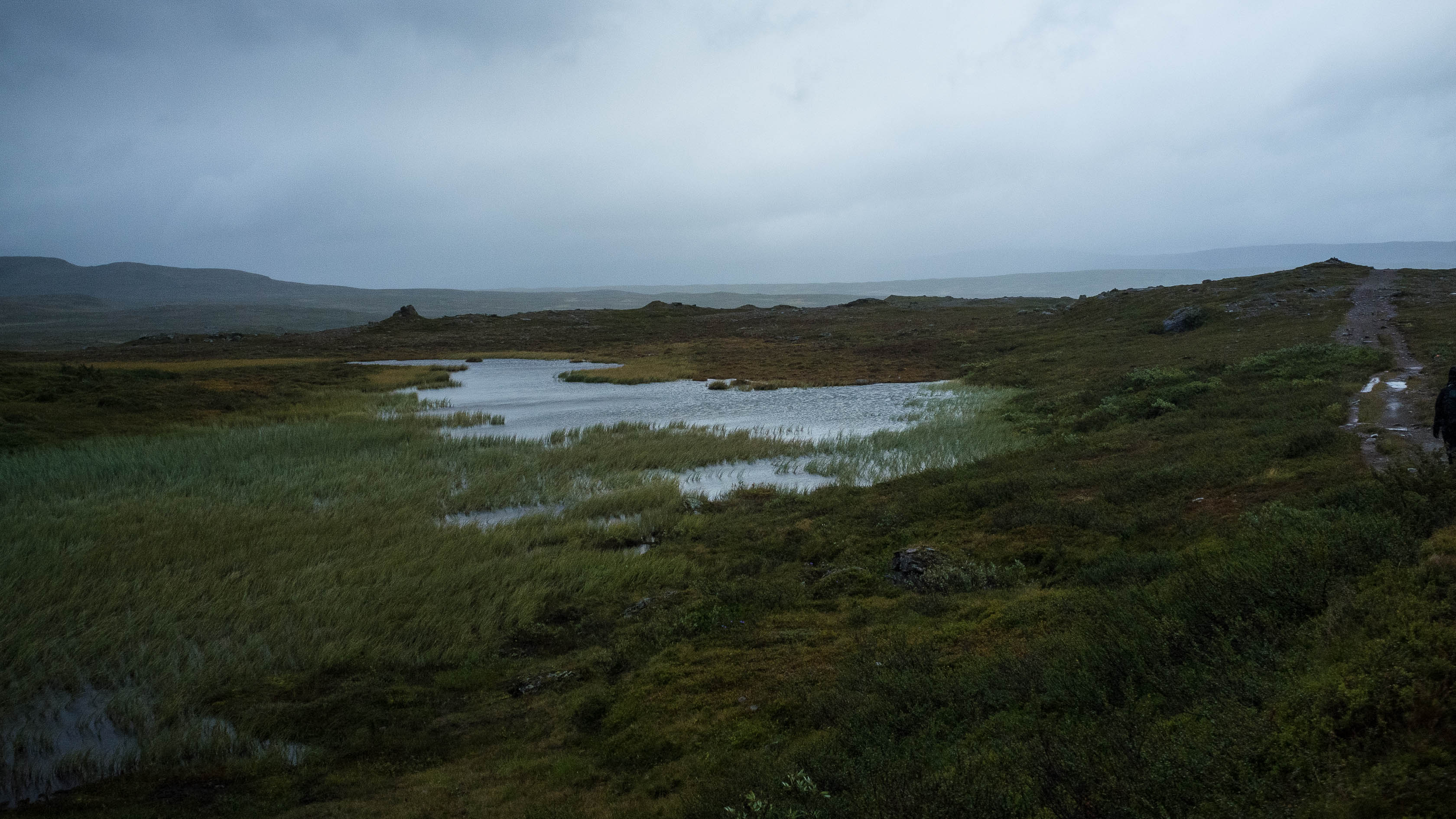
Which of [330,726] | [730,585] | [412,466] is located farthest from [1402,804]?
[412,466]

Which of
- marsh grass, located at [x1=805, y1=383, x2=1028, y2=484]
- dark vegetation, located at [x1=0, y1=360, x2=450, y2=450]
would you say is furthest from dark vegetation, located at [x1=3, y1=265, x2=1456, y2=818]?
dark vegetation, located at [x1=0, y1=360, x2=450, y2=450]

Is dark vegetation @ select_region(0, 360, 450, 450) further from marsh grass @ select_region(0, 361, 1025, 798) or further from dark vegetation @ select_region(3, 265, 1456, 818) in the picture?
dark vegetation @ select_region(3, 265, 1456, 818)

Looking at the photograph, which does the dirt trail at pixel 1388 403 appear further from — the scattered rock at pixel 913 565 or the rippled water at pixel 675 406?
the rippled water at pixel 675 406

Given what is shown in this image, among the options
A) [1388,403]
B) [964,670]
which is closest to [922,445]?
[1388,403]

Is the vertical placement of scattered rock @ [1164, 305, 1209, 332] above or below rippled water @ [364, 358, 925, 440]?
above

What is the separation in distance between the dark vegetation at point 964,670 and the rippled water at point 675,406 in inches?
528

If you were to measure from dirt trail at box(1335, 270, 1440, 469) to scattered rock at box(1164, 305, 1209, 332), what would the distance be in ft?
36.9

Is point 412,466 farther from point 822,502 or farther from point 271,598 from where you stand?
point 822,502

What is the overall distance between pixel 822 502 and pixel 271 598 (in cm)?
1238

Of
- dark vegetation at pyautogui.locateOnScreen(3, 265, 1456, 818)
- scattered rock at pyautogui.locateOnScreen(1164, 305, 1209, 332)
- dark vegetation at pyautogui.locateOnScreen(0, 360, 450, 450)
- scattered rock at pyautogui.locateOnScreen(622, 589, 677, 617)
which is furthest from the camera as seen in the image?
scattered rock at pyautogui.locateOnScreen(1164, 305, 1209, 332)

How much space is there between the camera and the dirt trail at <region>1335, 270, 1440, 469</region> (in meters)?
13.6

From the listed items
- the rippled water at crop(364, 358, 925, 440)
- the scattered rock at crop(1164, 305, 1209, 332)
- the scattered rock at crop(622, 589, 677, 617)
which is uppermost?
the scattered rock at crop(1164, 305, 1209, 332)

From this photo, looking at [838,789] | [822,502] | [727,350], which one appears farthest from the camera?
[727,350]

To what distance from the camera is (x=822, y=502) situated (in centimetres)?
1900
